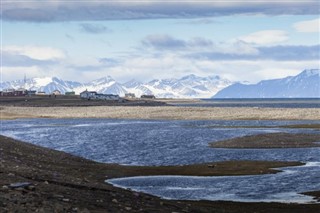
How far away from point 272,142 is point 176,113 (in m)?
87.0

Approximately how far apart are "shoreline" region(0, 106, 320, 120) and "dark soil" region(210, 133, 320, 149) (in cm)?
4958

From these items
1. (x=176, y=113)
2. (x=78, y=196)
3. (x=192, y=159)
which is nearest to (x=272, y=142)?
(x=192, y=159)

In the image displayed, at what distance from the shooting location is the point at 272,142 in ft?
219

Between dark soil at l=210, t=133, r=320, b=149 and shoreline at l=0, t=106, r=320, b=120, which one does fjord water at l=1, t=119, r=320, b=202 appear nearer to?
dark soil at l=210, t=133, r=320, b=149

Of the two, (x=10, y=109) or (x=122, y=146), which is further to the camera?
(x=10, y=109)

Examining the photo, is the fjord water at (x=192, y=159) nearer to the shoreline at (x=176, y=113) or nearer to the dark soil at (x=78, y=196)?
the dark soil at (x=78, y=196)

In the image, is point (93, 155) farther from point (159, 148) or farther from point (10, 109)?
point (10, 109)

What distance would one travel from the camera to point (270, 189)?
35625 millimetres

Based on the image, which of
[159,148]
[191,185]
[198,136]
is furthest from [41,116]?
[191,185]

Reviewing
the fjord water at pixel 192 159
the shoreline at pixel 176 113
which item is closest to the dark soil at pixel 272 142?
the fjord water at pixel 192 159

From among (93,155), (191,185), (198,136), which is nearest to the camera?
(191,185)

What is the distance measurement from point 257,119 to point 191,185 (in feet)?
298

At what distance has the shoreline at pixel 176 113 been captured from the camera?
131 meters

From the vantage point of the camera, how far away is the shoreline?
131 meters
